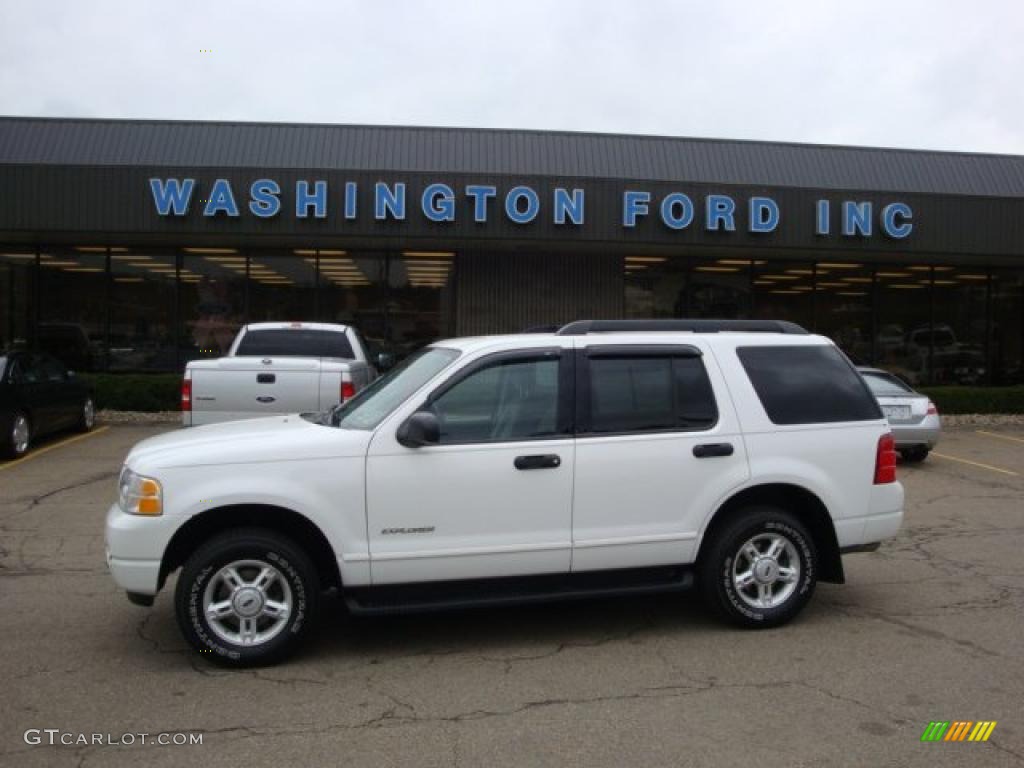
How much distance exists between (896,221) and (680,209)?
4.25 metres

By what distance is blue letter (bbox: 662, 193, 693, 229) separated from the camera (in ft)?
55.0

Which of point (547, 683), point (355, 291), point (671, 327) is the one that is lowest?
point (547, 683)

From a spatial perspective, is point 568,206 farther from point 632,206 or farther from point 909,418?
point 909,418

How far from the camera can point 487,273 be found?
19.2m

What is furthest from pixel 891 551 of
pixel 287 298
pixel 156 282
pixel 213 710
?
pixel 156 282

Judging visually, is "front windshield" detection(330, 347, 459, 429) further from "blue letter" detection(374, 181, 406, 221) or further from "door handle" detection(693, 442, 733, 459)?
"blue letter" detection(374, 181, 406, 221)

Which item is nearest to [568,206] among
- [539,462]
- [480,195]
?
[480,195]

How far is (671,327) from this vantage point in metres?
5.79

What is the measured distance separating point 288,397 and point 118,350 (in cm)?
1090

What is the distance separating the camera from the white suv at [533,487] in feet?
16.0

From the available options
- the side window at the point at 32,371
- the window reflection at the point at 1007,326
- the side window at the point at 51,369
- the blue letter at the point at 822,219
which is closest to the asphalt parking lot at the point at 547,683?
the side window at the point at 32,371

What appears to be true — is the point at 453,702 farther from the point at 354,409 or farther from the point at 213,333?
the point at 213,333

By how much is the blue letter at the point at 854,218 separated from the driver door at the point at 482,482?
13.6 m

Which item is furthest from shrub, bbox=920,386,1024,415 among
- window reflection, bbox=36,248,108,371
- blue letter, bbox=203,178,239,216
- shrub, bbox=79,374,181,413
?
window reflection, bbox=36,248,108,371
